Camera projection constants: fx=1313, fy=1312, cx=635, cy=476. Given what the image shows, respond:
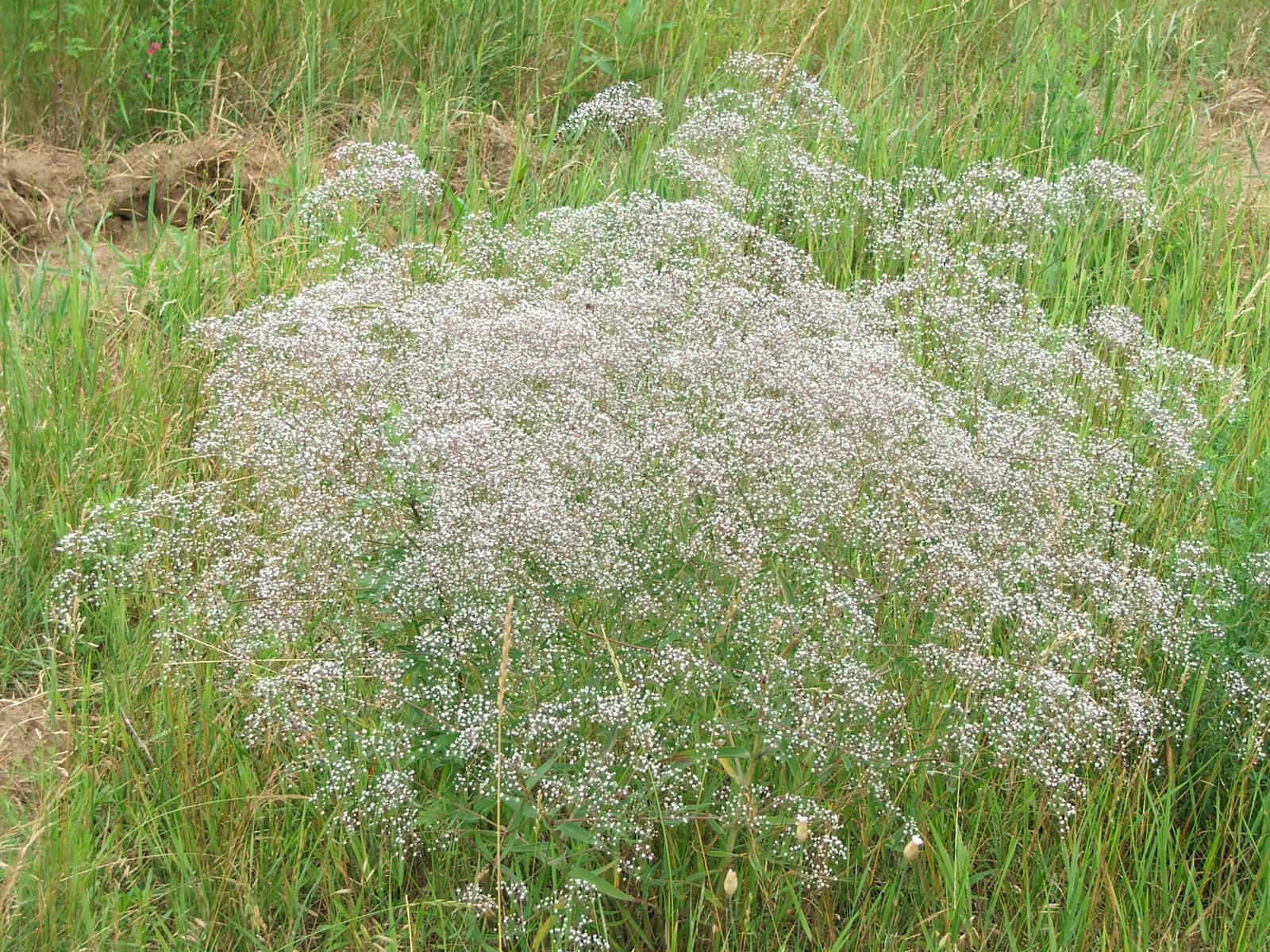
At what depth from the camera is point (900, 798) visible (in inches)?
117

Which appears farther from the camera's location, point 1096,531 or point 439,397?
point 1096,531

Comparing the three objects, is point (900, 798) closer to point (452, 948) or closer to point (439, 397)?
point (452, 948)

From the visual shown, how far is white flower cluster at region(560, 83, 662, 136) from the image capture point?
511 centimetres

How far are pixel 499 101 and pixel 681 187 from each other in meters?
1.25

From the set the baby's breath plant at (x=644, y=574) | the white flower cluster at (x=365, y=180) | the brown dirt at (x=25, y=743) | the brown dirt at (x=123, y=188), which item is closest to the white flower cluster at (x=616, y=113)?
the white flower cluster at (x=365, y=180)

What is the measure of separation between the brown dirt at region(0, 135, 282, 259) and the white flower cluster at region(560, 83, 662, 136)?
124cm

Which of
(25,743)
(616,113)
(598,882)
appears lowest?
(25,743)

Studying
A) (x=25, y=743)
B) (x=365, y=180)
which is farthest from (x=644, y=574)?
(x=365, y=180)

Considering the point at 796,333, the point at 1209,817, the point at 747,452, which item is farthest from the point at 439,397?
the point at 1209,817

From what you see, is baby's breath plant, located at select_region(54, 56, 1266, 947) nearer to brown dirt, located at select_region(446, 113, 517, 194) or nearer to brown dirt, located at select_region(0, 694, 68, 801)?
brown dirt, located at select_region(0, 694, 68, 801)

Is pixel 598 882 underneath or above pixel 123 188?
underneath

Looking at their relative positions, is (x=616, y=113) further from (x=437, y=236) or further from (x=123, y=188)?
(x=123, y=188)

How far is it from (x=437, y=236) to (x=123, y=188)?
52.0 inches

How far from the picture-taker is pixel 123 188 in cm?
521
